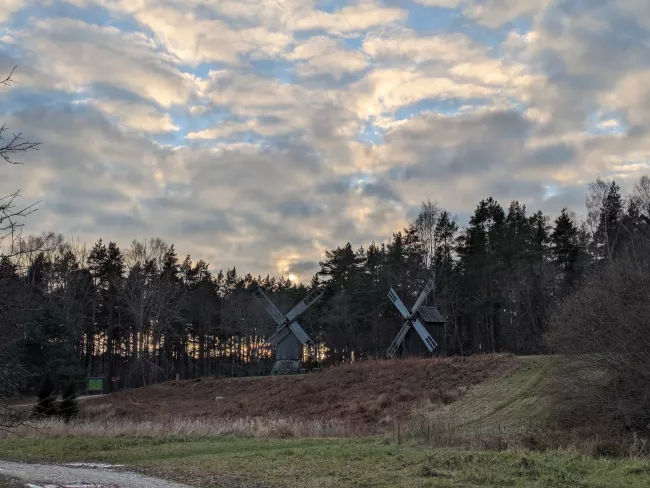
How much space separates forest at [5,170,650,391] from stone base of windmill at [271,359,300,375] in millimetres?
12472

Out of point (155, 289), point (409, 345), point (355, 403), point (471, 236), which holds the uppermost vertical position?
point (471, 236)

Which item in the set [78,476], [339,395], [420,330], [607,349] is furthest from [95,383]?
[607,349]

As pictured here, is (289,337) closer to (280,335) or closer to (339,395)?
(280,335)

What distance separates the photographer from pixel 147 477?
13492 mm

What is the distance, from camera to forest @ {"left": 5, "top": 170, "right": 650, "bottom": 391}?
5541 centimetres

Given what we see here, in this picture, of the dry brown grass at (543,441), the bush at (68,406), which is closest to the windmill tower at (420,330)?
the bush at (68,406)

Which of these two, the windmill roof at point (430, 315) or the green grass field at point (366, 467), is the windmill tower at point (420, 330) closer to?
the windmill roof at point (430, 315)

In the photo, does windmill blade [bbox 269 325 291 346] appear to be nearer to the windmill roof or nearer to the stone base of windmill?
the stone base of windmill

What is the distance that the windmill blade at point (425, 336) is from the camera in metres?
50.0

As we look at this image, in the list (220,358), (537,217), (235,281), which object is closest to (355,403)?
(537,217)

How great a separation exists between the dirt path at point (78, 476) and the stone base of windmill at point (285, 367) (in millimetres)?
42901

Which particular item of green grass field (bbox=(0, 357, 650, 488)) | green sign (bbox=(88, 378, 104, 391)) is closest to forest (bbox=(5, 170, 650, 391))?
green sign (bbox=(88, 378, 104, 391))

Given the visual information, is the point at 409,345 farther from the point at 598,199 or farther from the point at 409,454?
the point at 409,454

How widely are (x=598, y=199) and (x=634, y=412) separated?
1429 inches
